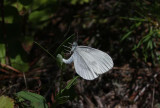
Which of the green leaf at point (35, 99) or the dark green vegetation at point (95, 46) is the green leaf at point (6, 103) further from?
the green leaf at point (35, 99)

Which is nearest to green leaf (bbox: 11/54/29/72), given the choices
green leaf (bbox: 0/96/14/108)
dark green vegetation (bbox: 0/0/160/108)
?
dark green vegetation (bbox: 0/0/160/108)

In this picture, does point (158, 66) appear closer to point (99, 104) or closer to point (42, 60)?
point (99, 104)

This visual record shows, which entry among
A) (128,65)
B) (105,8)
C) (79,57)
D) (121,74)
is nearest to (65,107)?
(79,57)

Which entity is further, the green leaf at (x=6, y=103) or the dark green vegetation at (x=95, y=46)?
the dark green vegetation at (x=95, y=46)

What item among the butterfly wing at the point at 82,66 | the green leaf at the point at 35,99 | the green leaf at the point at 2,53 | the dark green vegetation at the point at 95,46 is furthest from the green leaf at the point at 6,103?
the green leaf at the point at 2,53

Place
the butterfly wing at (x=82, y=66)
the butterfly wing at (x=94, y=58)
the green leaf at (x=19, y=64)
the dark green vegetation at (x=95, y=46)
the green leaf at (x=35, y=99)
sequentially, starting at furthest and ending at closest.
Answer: the green leaf at (x=19, y=64) < the dark green vegetation at (x=95, y=46) < the butterfly wing at (x=94, y=58) < the butterfly wing at (x=82, y=66) < the green leaf at (x=35, y=99)

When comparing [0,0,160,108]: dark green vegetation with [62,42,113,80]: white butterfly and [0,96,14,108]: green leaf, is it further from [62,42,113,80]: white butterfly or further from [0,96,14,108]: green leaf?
[62,42,113,80]: white butterfly

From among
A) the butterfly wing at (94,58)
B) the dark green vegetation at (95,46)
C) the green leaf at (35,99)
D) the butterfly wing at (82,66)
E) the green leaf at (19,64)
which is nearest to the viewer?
the green leaf at (35,99)

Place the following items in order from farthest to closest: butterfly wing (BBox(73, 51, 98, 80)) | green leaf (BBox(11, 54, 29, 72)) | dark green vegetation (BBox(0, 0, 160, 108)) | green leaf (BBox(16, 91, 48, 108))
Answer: green leaf (BBox(11, 54, 29, 72)) → dark green vegetation (BBox(0, 0, 160, 108)) → butterfly wing (BBox(73, 51, 98, 80)) → green leaf (BBox(16, 91, 48, 108))
